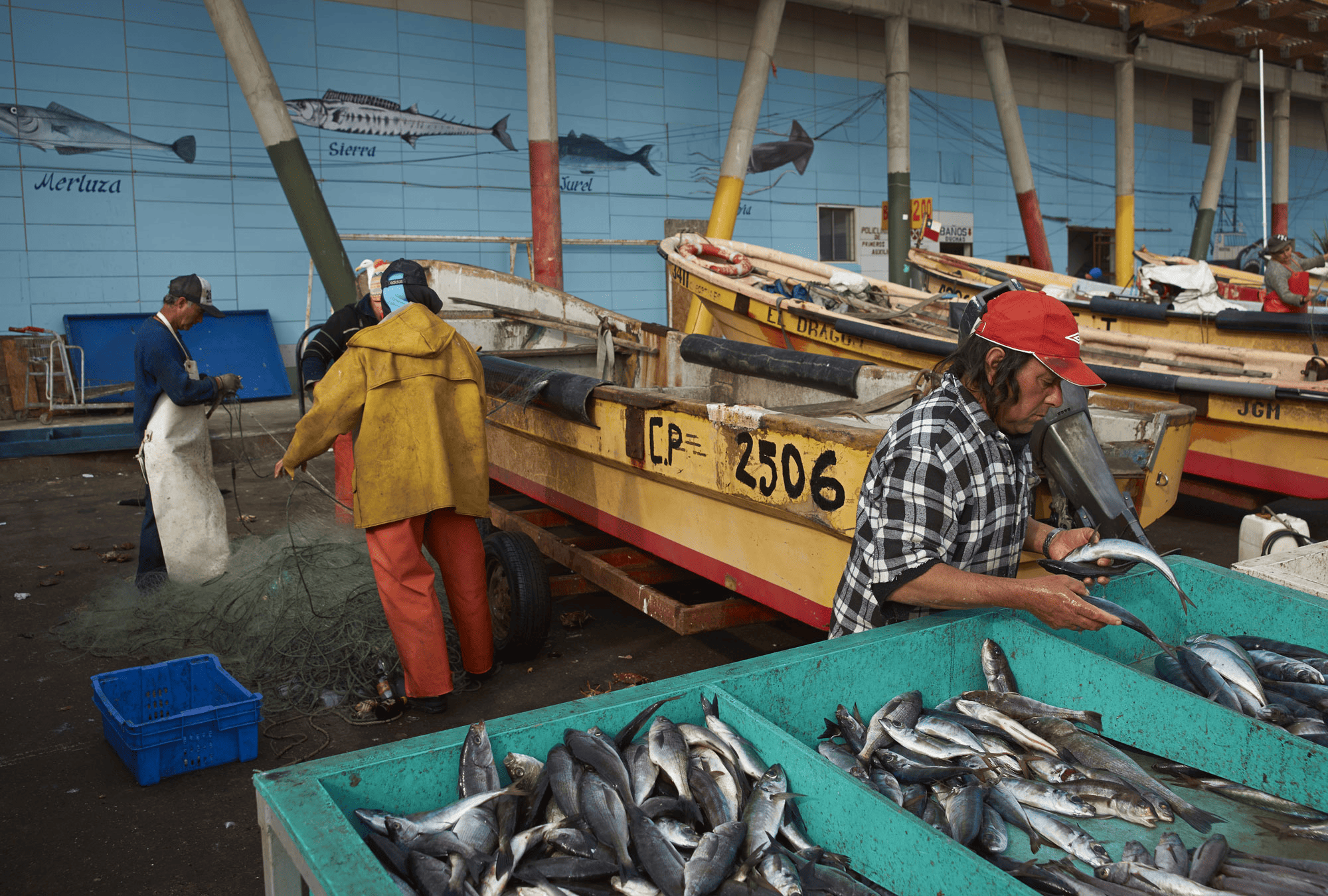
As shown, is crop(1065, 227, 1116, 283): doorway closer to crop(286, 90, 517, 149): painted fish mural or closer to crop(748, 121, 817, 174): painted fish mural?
crop(748, 121, 817, 174): painted fish mural

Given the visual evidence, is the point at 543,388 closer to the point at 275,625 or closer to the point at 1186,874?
the point at 275,625

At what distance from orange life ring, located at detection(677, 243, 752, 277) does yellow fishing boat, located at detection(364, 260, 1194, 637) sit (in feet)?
8.79

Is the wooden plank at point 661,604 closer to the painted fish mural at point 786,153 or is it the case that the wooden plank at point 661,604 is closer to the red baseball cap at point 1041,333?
the red baseball cap at point 1041,333

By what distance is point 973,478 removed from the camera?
2240 mm

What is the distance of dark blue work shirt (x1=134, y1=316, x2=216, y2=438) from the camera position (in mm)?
5090

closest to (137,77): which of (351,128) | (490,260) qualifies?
(351,128)

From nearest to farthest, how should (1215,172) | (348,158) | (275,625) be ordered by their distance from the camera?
(275,625) → (348,158) → (1215,172)

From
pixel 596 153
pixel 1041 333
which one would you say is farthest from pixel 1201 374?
pixel 596 153

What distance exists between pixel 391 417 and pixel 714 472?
1.41 metres

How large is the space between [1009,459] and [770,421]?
4.82 feet

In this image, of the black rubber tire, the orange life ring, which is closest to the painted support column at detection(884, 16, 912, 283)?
the orange life ring

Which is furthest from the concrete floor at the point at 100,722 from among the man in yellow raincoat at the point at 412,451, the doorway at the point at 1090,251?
the doorway at the point at 1090,251

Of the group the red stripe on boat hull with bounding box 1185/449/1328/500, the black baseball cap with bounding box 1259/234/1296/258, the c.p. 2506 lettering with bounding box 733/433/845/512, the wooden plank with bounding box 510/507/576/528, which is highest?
the black baseball cap with bounding box 1259/234/1296/258

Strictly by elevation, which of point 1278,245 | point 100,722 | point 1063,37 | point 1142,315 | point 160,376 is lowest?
point 100,722
